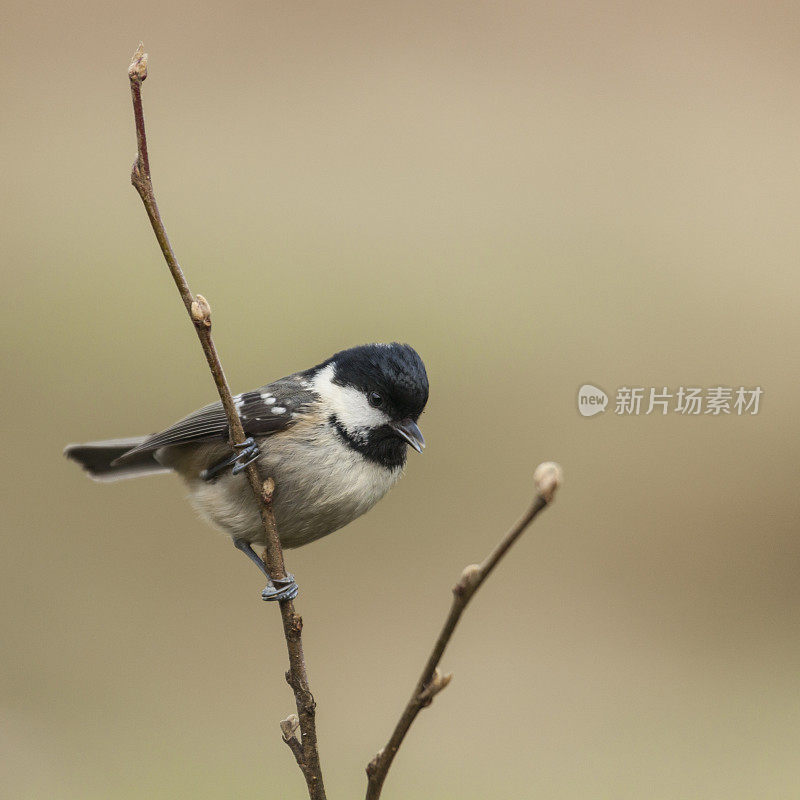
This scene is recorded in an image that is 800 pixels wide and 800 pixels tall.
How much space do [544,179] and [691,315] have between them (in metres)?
1.43

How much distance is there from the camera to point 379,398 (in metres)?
2.04

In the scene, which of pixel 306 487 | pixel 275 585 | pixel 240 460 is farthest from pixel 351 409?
pixel 275 585

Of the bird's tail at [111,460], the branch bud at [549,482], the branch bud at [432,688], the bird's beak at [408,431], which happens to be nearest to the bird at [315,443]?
the bird's beak at [408,431]

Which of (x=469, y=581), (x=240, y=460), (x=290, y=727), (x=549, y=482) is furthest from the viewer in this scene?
(x=240, y=460)

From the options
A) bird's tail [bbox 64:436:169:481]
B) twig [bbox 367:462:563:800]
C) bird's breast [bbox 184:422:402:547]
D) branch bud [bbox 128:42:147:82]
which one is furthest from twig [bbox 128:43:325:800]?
bird's tail [bbox 64:436:169:481]

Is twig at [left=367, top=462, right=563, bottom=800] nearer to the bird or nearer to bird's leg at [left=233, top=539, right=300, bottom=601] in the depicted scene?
bird's leg at [left=233, top=539, right=300, bottom=601]

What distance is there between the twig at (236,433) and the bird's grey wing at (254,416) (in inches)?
20.5

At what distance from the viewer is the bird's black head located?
197 centimetres

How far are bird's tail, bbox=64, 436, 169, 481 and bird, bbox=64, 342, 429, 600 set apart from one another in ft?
0.67

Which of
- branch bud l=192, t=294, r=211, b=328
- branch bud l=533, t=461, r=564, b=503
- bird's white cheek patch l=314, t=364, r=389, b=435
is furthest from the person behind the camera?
bird's white cheek patch l=314, t=364, r=389, b=435

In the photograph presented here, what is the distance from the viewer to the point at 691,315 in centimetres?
535

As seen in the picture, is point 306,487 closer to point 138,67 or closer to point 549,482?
point 138,67

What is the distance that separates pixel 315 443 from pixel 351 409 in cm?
12

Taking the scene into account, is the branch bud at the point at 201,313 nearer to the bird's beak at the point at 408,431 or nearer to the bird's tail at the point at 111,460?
the bird's beak at the point at 408,431
